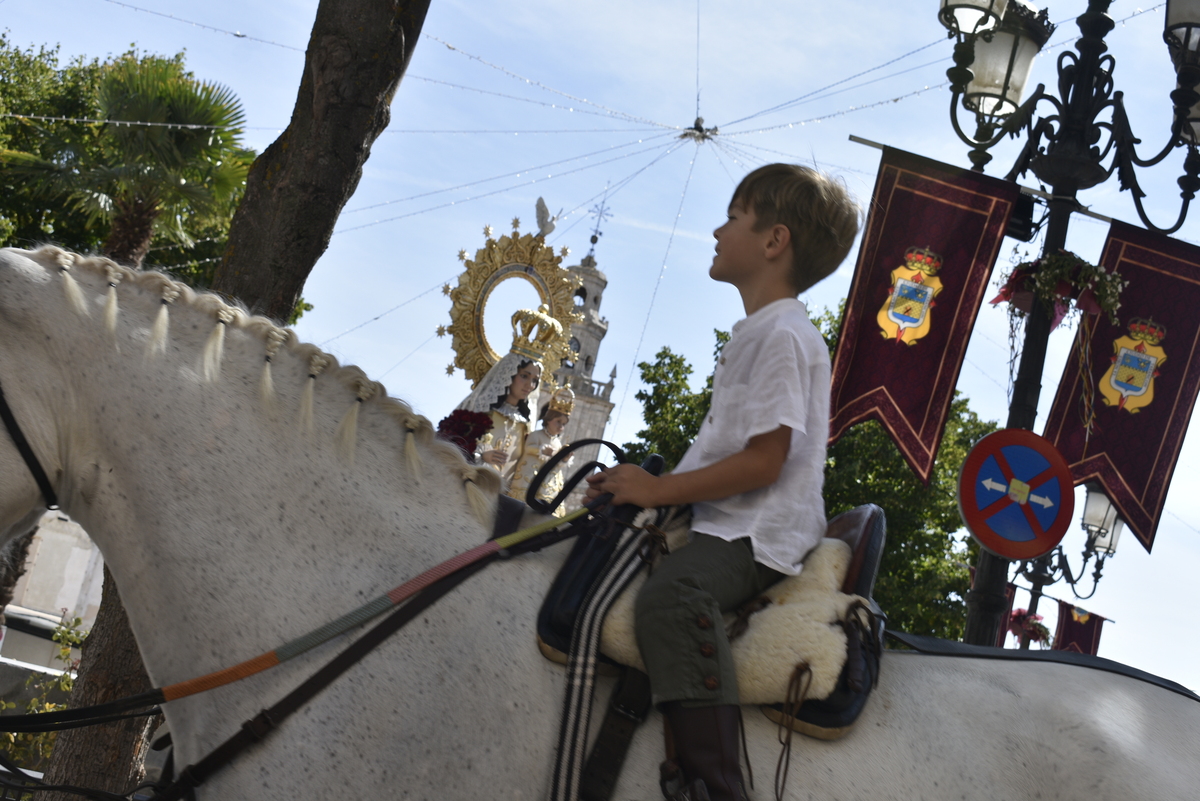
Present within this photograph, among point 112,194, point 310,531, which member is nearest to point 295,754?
point 310,531

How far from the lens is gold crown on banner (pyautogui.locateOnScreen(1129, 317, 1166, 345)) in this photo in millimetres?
7680

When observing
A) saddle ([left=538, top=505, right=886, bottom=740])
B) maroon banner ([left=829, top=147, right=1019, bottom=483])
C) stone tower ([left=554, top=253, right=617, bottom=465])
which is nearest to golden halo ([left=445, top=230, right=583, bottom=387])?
maroon banner ([left=829, top=147, right=1019, bottom=483])

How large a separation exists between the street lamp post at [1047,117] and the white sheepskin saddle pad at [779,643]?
14.5 feet

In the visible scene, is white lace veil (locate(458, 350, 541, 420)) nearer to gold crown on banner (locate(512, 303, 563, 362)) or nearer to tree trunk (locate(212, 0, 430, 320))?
gold crown on banner (locate(512, 303, 563, 362))

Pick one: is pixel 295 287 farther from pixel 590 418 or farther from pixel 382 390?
pixel 590 418

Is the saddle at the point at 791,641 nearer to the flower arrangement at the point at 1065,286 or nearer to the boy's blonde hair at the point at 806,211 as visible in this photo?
the boy's blonde hair at the point at 806,211

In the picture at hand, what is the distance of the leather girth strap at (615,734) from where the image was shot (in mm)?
2328

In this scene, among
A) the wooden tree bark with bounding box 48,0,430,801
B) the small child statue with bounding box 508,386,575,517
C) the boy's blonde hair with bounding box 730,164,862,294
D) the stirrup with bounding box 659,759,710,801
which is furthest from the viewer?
the small child statue with bounding box 508,386,575,517

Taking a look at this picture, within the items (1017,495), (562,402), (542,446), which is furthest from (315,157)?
(562,402)

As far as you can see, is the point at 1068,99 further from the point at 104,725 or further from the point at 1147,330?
the point at 104,725

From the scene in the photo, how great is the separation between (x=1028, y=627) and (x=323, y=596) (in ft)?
52.3

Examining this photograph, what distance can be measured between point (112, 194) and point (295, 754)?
60.3 ft

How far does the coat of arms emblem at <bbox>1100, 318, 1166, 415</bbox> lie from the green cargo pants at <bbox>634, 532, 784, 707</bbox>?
250 inches

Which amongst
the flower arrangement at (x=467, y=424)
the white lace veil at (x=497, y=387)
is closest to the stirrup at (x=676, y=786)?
the flower arrangement at (x=467, y=424)
